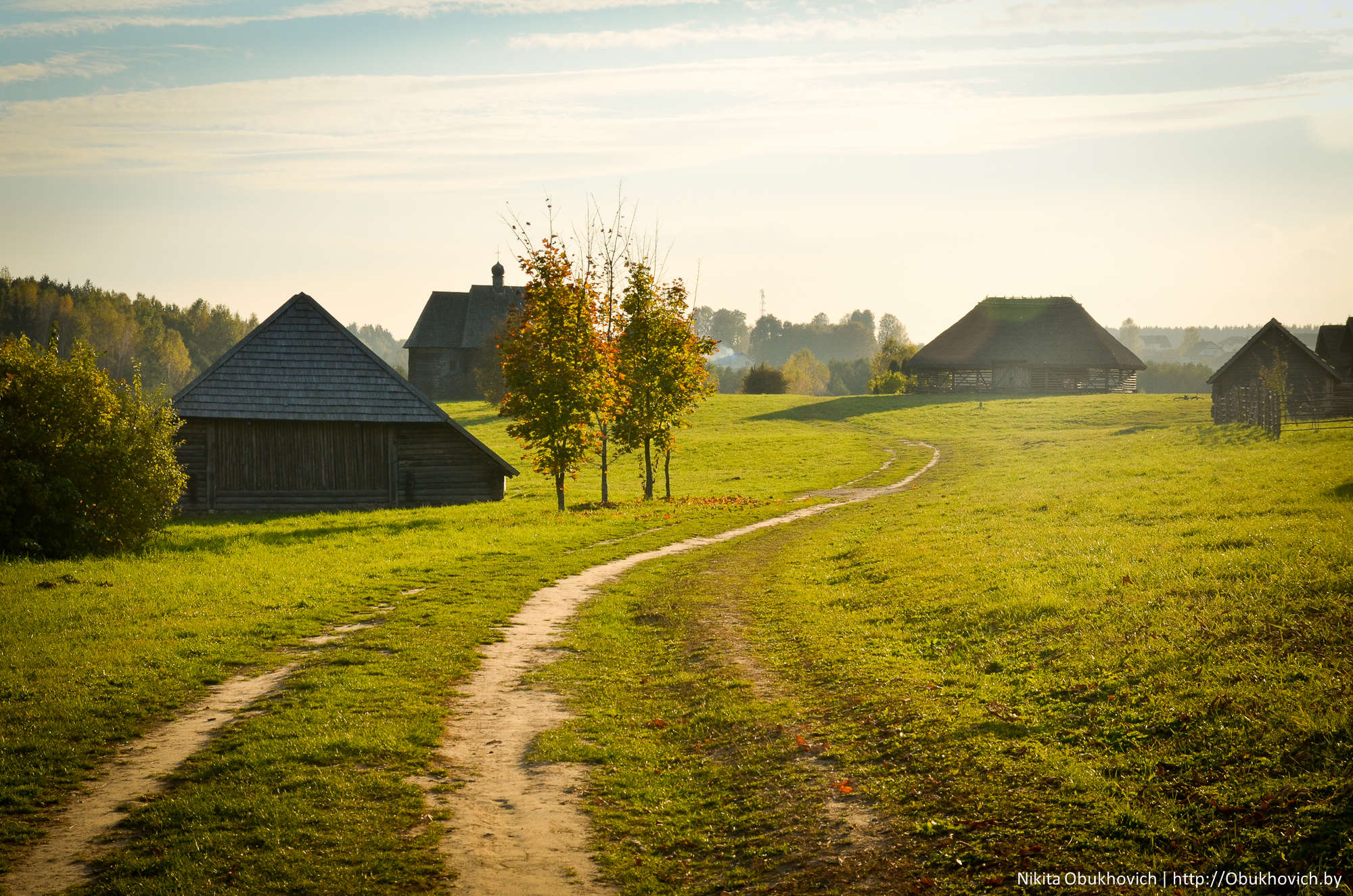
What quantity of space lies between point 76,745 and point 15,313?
126283mm

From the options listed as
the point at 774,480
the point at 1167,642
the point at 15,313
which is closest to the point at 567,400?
the point at 774,480

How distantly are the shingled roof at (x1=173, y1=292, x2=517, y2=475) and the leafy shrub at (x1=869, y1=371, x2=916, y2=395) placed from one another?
178 ft

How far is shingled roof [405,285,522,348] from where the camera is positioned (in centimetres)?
7806

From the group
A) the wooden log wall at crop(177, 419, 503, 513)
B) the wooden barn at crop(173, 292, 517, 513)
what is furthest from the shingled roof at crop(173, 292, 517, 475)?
the wooden log wall at crop(177, 419, 503, 513)

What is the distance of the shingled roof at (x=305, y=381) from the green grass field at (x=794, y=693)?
1024 centimetres

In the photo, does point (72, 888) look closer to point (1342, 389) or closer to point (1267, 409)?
point (1267, 409)

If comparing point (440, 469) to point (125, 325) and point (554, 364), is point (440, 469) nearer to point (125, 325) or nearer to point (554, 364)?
point (554, 364)

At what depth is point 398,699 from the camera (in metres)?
10.5

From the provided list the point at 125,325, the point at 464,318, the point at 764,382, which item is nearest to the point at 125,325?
the point at 125,325

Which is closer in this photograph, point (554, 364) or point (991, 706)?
point (991, 706)

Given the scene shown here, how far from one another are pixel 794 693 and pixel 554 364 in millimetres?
19971

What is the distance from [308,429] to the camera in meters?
31.5

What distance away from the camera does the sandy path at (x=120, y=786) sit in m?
6.53

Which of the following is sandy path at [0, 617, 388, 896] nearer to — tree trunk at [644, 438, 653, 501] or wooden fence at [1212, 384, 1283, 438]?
tree trunk at [644, 438, 653, 501]
